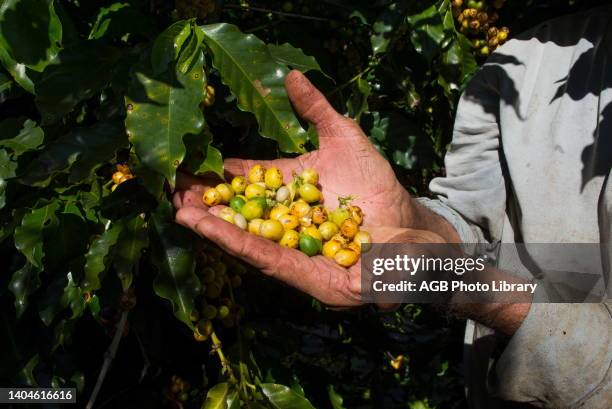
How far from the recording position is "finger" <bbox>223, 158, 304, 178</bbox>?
2.07m

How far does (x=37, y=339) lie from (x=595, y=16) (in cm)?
172

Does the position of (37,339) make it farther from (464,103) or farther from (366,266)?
(464,103)

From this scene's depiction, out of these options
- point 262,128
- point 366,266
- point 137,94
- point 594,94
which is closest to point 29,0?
point 137,94

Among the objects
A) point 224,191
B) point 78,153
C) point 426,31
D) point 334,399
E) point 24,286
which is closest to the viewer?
point 78,153

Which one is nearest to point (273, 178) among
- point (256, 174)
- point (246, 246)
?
point (256, 174)

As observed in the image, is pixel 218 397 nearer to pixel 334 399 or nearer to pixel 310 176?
pixel 310 176

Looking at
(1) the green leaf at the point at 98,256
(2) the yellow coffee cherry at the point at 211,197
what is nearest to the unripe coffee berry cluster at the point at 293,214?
(2) the yellow coffee cherry at the point at 211,197

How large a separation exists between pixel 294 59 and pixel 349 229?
51cm

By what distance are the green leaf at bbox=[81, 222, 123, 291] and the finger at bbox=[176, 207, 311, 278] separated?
0.15 metres

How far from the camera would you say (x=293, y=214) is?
80.6 inches

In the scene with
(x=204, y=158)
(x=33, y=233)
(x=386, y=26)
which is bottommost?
(x=33, y=233)

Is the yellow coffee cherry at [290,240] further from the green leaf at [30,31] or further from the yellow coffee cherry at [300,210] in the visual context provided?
the green leaf at [30,31]

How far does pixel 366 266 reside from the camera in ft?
5.74

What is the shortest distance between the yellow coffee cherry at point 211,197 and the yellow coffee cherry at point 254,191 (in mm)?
107
